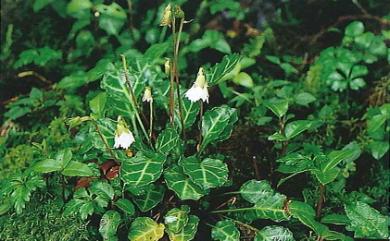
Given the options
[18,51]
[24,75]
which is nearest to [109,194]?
[24,75]

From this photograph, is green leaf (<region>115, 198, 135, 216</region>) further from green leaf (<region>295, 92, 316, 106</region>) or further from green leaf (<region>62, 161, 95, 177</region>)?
green leaf (<region>295, 92, 316, 106</region>)

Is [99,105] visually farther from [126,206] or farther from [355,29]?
[355,29]

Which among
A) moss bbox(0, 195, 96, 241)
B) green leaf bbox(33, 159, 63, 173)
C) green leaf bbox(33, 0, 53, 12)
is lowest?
moss bbox(0, 195, 96, 241)

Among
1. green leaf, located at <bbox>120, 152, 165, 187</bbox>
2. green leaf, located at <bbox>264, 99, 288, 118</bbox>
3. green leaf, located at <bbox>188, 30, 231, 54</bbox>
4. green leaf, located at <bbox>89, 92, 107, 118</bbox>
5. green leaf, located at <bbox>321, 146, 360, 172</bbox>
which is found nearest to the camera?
green leaf, located at <bbox>120, 152, 165, 187</bbox>

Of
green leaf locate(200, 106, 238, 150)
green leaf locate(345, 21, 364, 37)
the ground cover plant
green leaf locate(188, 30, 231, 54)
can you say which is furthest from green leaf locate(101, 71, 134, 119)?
green leaf locate(345, 21, 364, 37)

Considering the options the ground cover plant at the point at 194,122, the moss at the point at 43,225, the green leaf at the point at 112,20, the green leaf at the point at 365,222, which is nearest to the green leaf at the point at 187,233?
the ground cover plant at the point at 194,122

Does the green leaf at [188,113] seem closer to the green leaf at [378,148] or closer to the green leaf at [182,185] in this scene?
the green leaf at [182,185]

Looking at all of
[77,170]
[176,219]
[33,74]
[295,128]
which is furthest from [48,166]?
[33,74]
